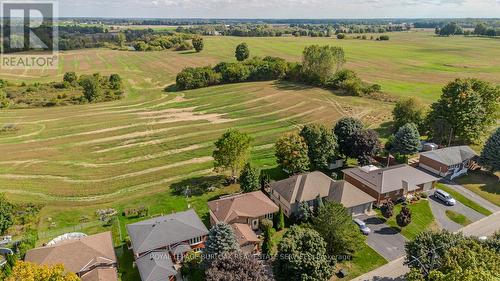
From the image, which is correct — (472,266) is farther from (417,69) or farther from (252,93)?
(417,69)

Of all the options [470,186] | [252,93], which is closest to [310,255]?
[470,186]

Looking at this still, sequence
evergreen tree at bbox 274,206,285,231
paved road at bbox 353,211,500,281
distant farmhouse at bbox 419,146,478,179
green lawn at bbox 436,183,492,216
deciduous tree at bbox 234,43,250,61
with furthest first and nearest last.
Answer: deciduous tree at bbox 234,43,250,61
distant farmhouse at bbox 419,146,478,179
green lawn at bbox 436,183,492,216
evergreen tree at bbox 274,206,285,231
paved road at bbox 353,211,500,281

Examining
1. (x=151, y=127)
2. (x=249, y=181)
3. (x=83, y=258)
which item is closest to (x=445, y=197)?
(x=249, y=181)

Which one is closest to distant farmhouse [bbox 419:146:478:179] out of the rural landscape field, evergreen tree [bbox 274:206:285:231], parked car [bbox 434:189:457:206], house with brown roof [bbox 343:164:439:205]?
house with brown roof [bbox 343:164:439:205]

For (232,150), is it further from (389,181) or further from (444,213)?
(444,213)


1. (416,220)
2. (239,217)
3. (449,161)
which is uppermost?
(449,161)

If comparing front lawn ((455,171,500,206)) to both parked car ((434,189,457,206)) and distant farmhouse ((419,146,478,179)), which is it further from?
parked car ((434,189,457,206))
